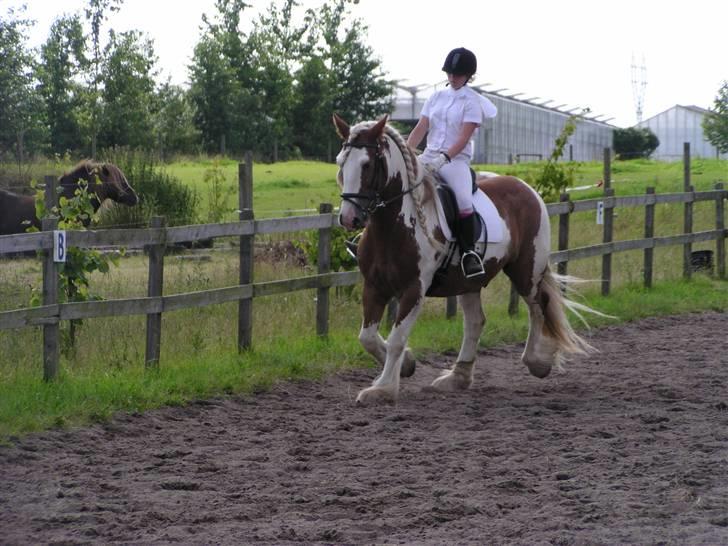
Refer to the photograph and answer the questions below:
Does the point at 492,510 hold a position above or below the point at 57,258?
below

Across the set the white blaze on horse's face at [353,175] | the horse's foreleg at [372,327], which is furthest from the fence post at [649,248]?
the white blaze on horse's face at [353,175]

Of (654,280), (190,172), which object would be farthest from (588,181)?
(654,280)

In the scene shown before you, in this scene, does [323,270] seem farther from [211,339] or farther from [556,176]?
[556,176]

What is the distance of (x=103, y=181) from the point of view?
14.5 m

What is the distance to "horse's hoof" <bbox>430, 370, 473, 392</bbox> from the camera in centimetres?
860

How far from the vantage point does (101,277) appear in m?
13.9

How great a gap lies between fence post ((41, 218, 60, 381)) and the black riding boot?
9.47ft

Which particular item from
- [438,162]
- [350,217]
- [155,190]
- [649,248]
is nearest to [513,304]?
[649,248]

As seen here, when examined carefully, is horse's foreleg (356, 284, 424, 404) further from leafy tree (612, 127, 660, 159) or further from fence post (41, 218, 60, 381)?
leafy tree (612, 127, 660, 159)

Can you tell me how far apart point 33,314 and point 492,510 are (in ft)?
12.4

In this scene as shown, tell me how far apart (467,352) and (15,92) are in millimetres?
25137

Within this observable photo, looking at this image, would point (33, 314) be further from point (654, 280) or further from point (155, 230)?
point (654, 280)

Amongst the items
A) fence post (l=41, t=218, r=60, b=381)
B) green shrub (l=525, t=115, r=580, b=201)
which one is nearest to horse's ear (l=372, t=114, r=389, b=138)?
fence post (l=41, t=218, r=60, b=381)

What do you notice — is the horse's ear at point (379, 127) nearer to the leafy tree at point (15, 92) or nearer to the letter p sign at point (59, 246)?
the letter p sign at point (59, 246)
